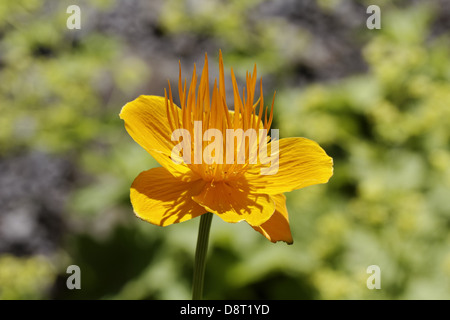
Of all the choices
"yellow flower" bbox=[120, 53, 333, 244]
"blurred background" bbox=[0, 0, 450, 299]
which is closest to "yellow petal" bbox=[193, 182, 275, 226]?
"yellow flower" bbox=[120, 53, 333, 244]

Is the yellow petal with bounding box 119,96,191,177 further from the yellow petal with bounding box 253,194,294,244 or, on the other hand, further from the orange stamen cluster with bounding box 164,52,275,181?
the yellow petal with bounding box 253,194,294,244

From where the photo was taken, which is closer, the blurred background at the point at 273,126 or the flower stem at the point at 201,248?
the flower stem at the point at 201,248

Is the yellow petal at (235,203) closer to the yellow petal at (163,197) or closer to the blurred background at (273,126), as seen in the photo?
the yellow petal at (163,197)

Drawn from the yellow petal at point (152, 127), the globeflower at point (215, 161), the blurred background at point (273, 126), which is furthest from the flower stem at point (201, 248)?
the blurred background at point (273, 126)

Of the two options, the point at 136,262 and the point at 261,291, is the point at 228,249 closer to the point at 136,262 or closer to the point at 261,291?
the point at 261,291

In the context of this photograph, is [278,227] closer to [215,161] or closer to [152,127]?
[215,161]

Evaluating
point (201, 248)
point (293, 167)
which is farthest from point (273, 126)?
point (201, 248)

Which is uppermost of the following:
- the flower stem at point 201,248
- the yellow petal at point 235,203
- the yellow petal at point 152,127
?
the yellow petal at point 152,127
